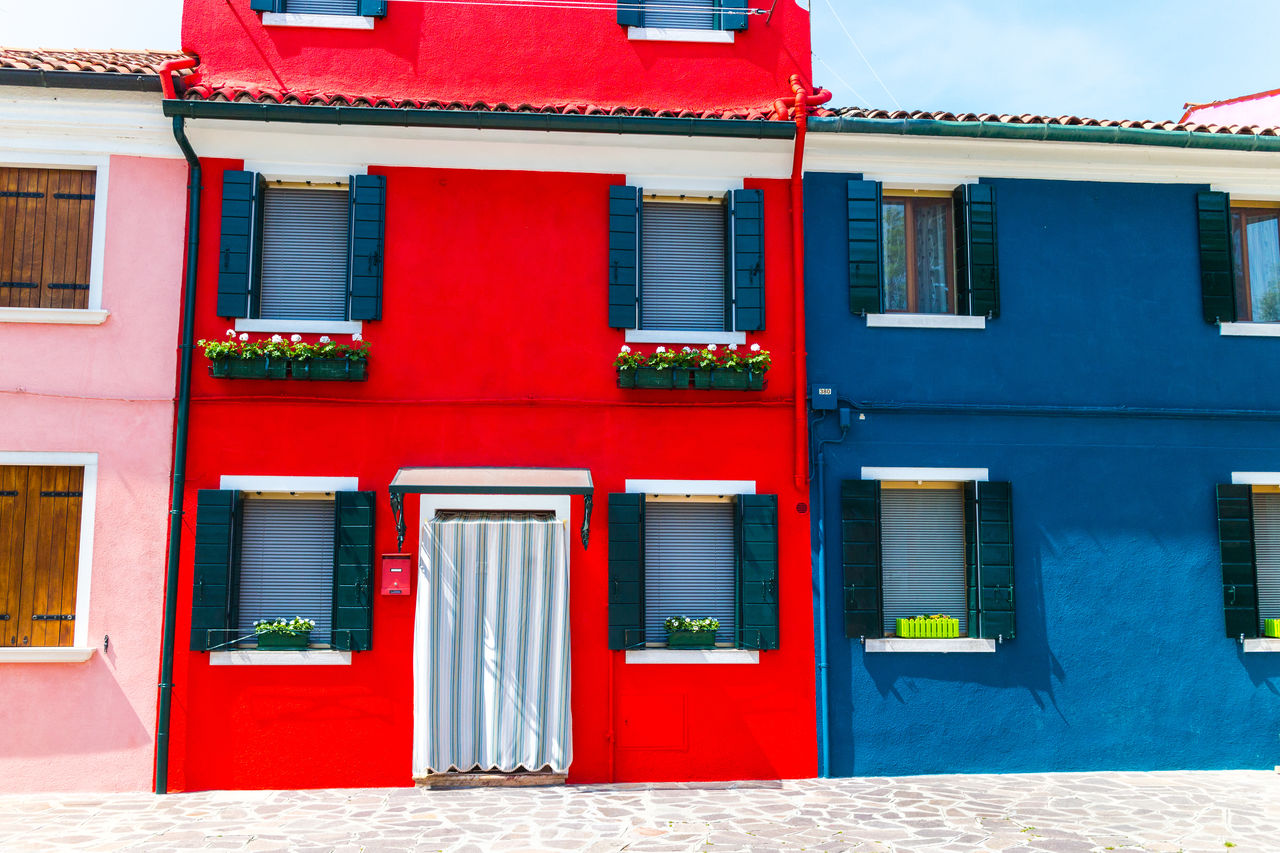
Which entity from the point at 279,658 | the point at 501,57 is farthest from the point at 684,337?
the point at 279,658

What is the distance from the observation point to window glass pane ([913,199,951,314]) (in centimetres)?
1020

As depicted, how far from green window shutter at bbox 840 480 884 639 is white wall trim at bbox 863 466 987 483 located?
117 millimetres

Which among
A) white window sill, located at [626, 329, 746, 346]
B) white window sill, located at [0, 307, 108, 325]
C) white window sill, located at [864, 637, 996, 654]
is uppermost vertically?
white window sill, located at [0, 307, 108, 325]

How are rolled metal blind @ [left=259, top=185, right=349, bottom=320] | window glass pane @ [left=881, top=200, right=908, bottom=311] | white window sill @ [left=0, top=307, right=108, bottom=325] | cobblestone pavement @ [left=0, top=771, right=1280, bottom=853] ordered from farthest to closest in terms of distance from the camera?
1. window glass pane @ [left=881, top=200, right=908, bottom=311]
2. rolled metal blind @ [left=259, top=185, right=349, bottom=320]
3. white window sill @ [left=0, top=307, right=108, bottom=325]
4. cobblestone pavement @ [left=0, top=771, right=1280, bottom=853]

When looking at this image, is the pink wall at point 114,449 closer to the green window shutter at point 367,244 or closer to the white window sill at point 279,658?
the white window sill at point 279,658

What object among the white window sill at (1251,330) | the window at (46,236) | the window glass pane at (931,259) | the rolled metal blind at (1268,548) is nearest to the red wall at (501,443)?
the window at (46,236)

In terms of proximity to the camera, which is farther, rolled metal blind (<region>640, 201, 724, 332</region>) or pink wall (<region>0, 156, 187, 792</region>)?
rolled metal blind (<region>640, 201, 724, 332</region>)

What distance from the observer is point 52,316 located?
9117mm

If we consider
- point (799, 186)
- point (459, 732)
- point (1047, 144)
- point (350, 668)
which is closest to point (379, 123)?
point (799, 186)

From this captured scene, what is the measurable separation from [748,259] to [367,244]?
3.57 m

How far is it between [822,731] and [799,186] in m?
5.11

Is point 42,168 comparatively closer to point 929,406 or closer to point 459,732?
point 459,732

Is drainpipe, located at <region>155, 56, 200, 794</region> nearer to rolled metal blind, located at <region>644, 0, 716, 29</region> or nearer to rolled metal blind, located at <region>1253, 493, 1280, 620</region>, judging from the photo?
rolled metal blind, located at <region>644, 0, 716, 29</region>

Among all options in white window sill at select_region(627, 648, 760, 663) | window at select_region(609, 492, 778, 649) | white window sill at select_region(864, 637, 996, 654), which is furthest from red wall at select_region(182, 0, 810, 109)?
white window sill at select_region(864, 637, 996, 654)
